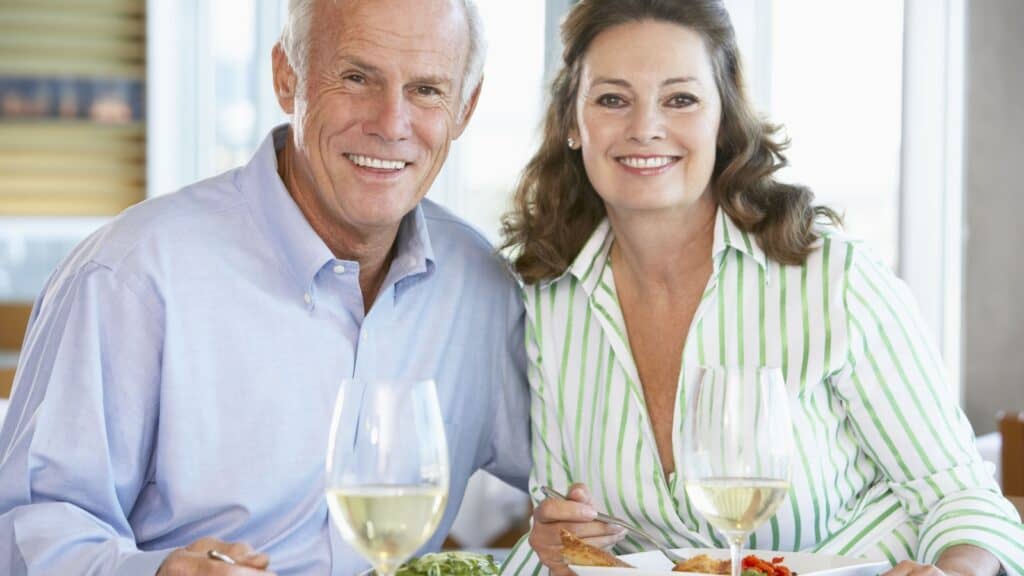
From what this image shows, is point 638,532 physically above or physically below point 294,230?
below

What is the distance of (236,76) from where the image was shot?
249 inches

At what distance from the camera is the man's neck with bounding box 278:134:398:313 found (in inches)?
76.1

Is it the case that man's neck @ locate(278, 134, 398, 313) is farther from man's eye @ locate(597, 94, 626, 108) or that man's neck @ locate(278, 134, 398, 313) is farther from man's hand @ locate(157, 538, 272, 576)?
man's hand @ locate(157, 538, 272, 576)

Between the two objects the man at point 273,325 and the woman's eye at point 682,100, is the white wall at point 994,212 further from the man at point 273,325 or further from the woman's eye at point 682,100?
the man at point 273,325

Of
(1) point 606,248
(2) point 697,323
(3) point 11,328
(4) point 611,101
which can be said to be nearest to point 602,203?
(1) point 606,248

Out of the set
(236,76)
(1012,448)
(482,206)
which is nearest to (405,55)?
(1012,448)

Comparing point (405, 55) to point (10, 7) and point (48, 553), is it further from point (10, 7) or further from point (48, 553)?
point (10, 7)

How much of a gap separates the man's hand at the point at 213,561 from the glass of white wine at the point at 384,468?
0.24 m

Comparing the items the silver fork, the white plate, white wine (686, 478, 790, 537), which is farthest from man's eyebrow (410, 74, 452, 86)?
white wine (686, 478, 790, 537)

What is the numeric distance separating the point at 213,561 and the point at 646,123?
950mm

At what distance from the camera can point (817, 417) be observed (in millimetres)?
1807

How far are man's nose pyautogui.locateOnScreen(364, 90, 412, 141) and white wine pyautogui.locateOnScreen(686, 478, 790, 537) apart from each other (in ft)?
2.64

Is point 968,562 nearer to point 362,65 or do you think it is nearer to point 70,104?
point 362,65

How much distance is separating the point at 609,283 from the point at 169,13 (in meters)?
4.84
